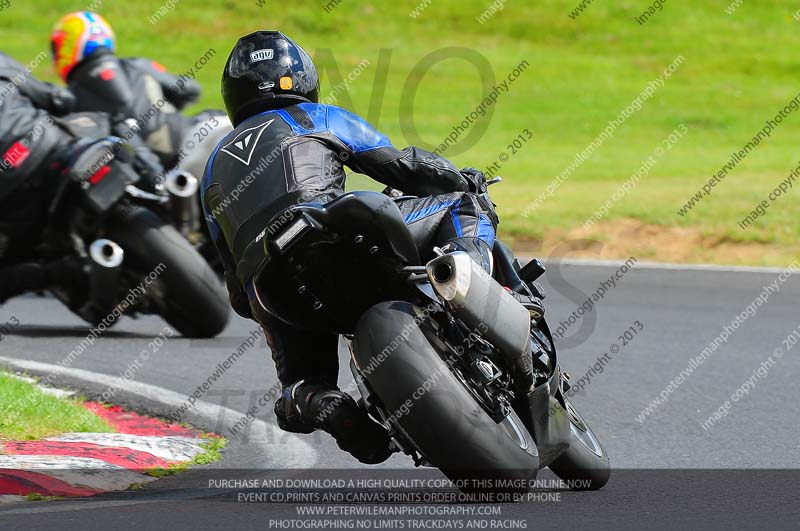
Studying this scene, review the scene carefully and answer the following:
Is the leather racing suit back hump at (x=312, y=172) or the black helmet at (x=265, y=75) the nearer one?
the leather racing suit back hump at (x=312, y=172)

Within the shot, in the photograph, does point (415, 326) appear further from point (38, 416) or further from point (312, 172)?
point (38, 416)

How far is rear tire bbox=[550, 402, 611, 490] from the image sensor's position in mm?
5731

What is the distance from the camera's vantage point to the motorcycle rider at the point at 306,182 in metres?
5.31

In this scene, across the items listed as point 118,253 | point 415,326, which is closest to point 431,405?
point 415,326

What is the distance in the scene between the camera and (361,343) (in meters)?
4.98

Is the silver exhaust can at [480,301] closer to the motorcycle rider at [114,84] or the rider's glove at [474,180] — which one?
the rider's glove at [474,180]

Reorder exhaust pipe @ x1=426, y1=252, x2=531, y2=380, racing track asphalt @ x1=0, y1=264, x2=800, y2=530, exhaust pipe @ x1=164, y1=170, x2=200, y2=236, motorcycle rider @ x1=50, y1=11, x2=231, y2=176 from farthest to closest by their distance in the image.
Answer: motorcycle rider @ x1=50, y1=11, x2=231, y2=176, exhaust pipe @ x1=164, y1=170, x2=200, y2=236, racing track asphalt @ x1=0, y1=264, x2=800, y2=530, exhaust pipe @ x1=426, y1=252, x2=531, y2=380

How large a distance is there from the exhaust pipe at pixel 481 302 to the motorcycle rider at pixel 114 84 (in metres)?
5.68

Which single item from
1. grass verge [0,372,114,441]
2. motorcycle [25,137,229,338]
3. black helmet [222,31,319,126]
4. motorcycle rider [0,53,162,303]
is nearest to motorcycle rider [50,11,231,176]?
motorcycle rider [0,53,162,303]

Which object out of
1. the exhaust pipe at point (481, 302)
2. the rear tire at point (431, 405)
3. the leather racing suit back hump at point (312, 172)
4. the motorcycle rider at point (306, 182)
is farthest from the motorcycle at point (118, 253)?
the exhaust pipe at point (481, 302)

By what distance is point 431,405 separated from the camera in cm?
483

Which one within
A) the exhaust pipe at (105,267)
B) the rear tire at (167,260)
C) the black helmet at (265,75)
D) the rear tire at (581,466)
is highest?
the black helmet at (265,75)

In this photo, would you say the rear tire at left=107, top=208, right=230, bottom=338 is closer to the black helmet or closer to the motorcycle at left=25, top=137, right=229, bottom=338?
the motorcycle at left=25, top=137, right=229, bottom=338

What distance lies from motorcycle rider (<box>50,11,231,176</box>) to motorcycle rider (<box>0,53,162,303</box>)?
2.32 feet
